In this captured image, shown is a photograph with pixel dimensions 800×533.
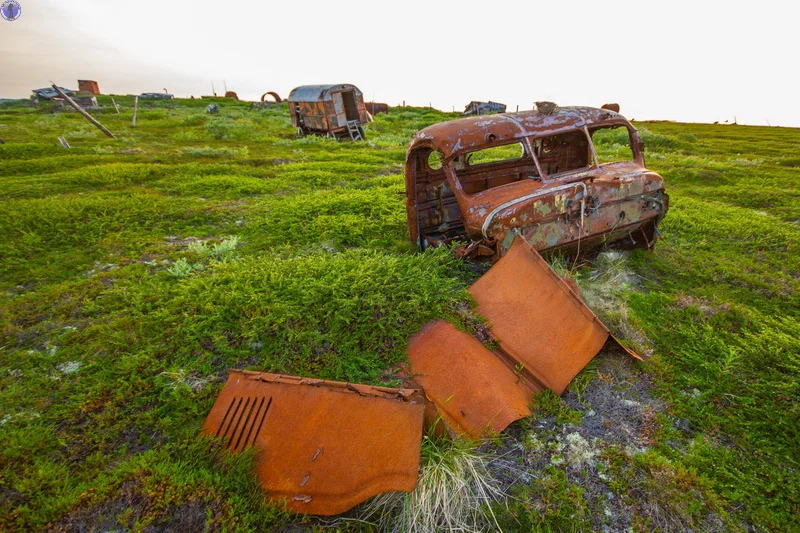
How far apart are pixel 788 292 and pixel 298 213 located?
7.64 metres

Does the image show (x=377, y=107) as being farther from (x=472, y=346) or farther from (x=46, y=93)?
(x=472, y=346)

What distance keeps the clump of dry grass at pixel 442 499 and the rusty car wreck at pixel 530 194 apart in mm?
2291

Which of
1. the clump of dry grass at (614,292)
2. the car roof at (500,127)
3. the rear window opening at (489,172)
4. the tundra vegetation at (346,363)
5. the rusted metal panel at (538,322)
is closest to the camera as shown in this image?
the tundra vegetation at (346,363)

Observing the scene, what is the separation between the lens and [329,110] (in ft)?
65.7

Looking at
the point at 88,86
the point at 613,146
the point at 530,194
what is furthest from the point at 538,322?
the point at 88,86

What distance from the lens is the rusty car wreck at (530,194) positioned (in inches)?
170

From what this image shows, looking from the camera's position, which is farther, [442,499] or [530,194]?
[530,194]

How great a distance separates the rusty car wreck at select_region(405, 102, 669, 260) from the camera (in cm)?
431

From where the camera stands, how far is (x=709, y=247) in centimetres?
648

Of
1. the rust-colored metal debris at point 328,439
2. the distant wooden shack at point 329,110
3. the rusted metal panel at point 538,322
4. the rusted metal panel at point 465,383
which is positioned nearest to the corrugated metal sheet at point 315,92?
the distant wooden shack at point 329,110

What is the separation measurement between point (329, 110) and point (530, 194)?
1794 cm

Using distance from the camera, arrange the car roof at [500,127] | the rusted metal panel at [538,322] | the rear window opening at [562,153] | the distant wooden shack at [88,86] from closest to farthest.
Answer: the rusted metal panel at [538,322]
the car roof at [500,127]
the rear window opening at [562,153]
the distant wooden shack at [88,86]

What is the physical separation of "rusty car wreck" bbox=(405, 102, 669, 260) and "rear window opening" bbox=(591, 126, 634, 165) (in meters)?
8.60

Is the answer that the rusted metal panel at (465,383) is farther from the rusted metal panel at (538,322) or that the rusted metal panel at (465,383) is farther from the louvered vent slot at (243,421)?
the louvered vent slot at (243,421)
